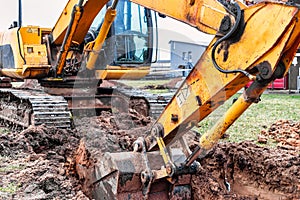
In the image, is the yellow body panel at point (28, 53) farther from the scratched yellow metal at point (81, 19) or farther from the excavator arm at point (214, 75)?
the excavator arm at point (214, 75)

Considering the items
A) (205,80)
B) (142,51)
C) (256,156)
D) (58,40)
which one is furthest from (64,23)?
(205,80)

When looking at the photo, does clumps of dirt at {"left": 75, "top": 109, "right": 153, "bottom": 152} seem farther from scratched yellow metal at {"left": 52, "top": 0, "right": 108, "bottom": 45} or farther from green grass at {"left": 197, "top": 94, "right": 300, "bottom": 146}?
scratched yellow metal at {"left": 52, "top": 0, "right": 108, "bottom": 45}

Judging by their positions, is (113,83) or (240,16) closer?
(240,16)

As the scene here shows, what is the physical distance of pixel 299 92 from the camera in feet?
57.4

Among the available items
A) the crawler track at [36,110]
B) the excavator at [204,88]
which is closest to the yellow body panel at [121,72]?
the crawler track at [36,110]

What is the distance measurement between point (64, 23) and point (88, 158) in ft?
10.0

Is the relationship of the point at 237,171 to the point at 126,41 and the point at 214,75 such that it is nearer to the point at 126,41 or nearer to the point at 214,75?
the point at 214,75

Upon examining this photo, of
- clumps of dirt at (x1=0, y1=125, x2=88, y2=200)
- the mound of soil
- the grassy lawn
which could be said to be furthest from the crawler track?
the grassy lawn

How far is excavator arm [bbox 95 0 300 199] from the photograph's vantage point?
2.74 metres

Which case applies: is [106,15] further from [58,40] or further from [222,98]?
[222,98]

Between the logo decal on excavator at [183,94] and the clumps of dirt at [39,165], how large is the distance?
4.13 feet

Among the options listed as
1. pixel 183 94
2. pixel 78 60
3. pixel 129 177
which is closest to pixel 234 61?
pixel 183 94

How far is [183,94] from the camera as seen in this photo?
3.30 meters

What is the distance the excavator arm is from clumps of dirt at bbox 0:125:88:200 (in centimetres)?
51
